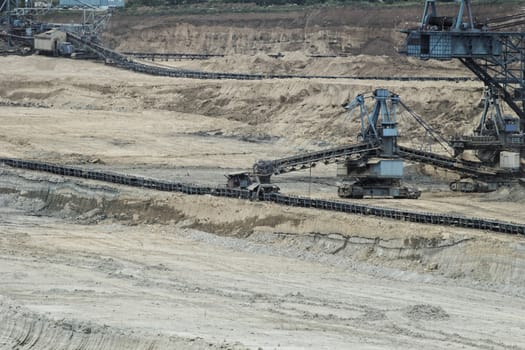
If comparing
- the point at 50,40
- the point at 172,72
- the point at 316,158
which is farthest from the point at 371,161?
the point at 50,40

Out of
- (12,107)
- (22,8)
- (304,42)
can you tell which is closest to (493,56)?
(12,107)

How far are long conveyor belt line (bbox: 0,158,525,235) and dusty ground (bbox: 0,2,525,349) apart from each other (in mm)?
944

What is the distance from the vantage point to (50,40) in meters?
116

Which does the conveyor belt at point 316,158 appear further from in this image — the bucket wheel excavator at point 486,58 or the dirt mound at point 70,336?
the dirt mound at point 70,336

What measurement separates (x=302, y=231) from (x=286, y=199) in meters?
4.07

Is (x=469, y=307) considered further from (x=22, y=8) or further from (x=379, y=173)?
(x=22, y=8)

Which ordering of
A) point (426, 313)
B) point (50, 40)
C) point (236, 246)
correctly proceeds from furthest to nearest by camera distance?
point (50, 40), point (236, 246), point (426, 313)

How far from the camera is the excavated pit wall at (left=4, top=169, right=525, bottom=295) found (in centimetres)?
5281

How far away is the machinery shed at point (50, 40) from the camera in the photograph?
116 meters

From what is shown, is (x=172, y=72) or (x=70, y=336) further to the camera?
(x=172, y=72)

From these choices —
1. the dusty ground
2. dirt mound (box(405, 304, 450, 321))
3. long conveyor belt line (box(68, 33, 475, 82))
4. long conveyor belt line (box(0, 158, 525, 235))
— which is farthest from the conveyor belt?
long conveyor belt line (box(68, 33, 475, 82))

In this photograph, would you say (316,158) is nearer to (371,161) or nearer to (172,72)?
(371,161)


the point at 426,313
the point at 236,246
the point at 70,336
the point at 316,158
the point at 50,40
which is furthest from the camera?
the point at 50,40

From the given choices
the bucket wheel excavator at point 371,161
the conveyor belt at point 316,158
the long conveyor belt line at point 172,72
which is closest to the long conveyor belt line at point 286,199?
the bucket wheel excavator at point 371,161
